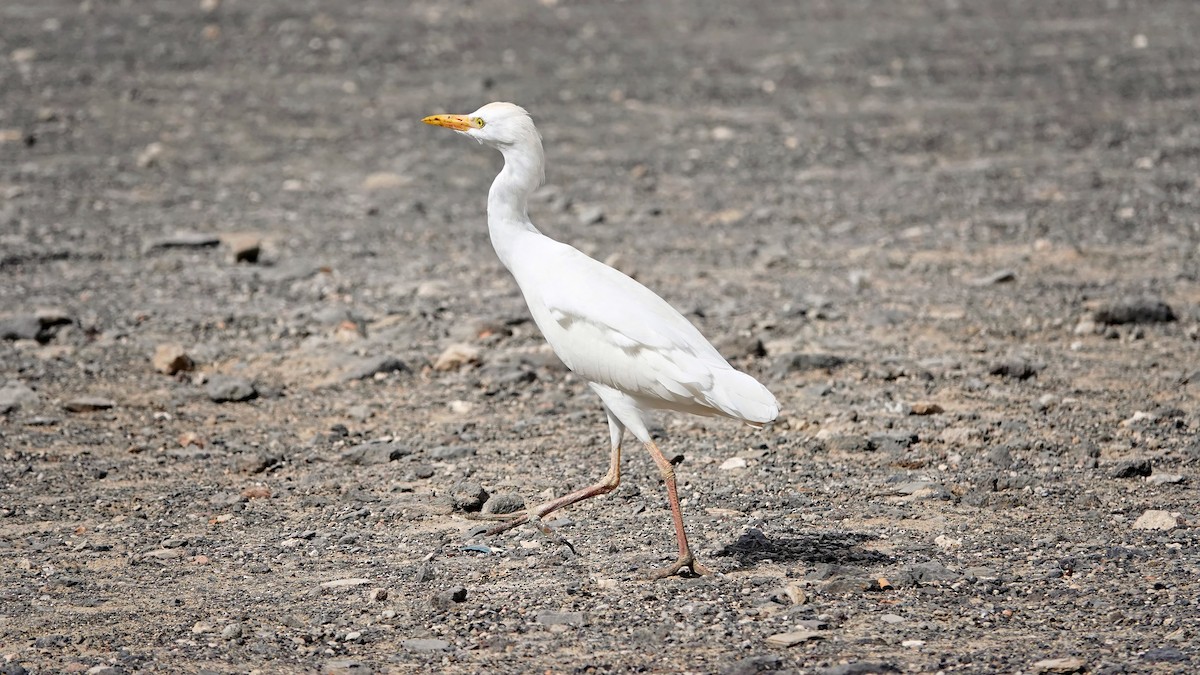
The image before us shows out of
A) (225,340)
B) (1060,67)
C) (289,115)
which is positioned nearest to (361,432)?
(225,340)

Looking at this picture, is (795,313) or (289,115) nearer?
(795,313)

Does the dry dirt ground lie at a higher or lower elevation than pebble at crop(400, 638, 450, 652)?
lower

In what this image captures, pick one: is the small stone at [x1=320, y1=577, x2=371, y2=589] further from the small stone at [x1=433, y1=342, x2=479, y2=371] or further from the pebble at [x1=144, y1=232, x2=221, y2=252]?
the pebble at [x1=144, y1=232, x2=221, y2=252]

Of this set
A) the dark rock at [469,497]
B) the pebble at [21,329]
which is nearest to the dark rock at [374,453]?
the dark rock at [469,497]

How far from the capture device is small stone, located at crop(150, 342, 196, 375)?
7.87m

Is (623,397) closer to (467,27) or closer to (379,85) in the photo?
(379,85)

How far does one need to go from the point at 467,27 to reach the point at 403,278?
30.0 feet

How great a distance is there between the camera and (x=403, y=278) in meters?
9.59

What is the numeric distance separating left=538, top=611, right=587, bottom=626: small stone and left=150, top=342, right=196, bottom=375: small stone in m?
3.74

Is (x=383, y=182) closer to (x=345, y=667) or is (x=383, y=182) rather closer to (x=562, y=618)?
(x=562, y=618)

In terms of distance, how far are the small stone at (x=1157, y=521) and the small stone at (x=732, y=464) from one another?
163 centimetres

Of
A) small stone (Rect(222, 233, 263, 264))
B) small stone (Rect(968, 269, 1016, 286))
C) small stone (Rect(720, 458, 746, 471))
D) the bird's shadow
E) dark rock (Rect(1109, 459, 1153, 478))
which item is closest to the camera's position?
the bird's shadow

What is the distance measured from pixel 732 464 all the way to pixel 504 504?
109cm

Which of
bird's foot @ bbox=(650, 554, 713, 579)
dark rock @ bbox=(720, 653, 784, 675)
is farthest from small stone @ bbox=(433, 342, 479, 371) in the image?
dark rock @ bbox=(720, 653, 784, 675)
